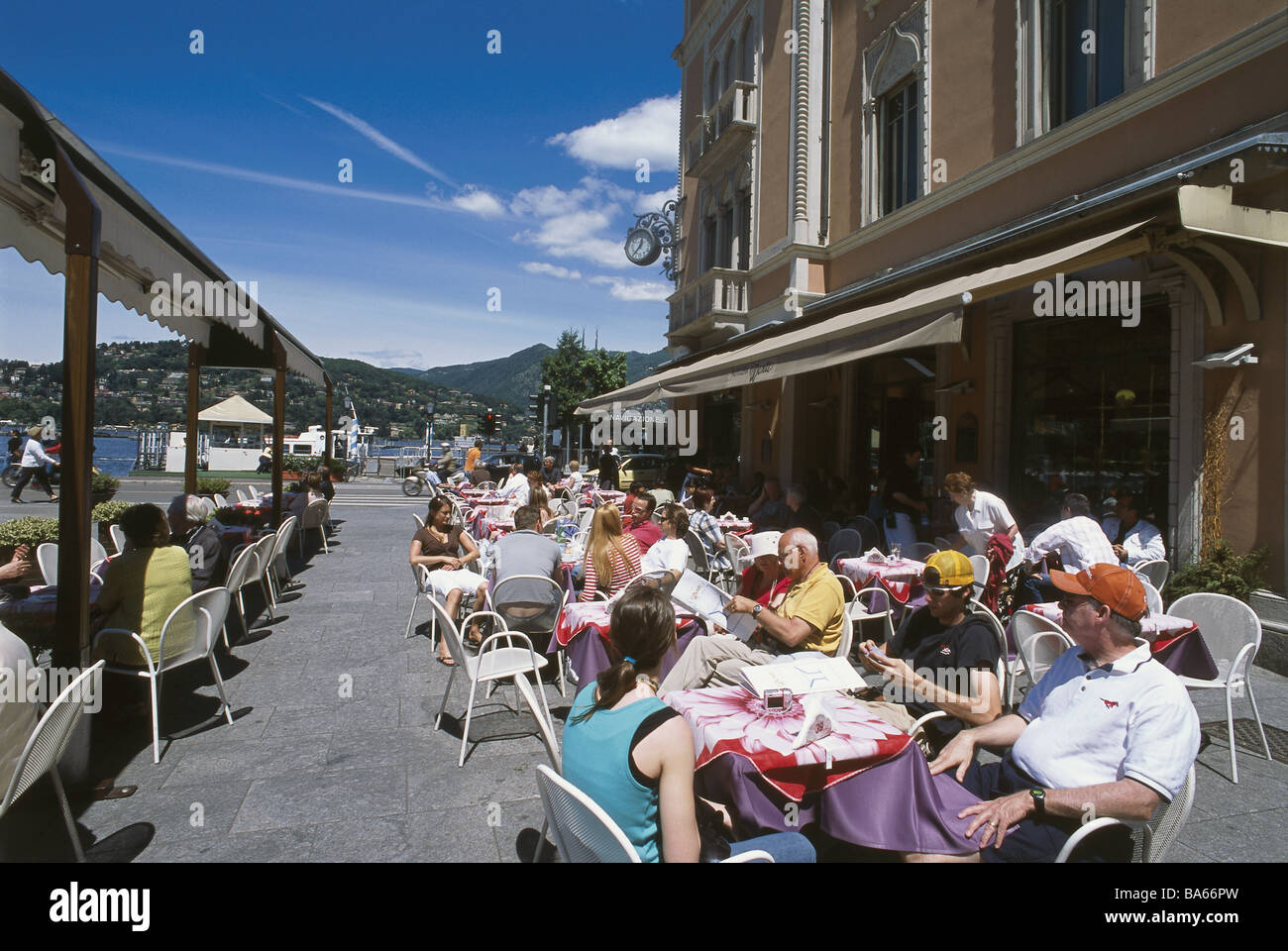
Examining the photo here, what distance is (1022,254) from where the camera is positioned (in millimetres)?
7090

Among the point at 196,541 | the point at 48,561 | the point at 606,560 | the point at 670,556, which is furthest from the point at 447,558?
the point at 48,561

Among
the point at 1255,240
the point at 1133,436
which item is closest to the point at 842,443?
the point at 1133,436

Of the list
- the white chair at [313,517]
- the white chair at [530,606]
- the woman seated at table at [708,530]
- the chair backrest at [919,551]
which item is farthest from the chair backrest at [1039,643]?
the white chair at [313,517]

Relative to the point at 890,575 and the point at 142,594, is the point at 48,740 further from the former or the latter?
the point at 890,575

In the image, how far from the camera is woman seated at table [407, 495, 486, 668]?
6.16 metres

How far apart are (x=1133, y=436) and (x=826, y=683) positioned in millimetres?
7024

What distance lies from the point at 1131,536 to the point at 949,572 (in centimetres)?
491

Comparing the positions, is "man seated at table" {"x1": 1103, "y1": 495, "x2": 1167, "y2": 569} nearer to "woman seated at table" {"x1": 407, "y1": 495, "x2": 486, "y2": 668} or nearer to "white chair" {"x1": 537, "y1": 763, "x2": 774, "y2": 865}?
"woman seated at table" {"x1": 407, "y1": 495, "x2": 486, "y2": 668}

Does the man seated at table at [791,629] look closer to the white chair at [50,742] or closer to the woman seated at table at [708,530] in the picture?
the white chair at [50,742]

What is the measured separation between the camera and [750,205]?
17.4 meters

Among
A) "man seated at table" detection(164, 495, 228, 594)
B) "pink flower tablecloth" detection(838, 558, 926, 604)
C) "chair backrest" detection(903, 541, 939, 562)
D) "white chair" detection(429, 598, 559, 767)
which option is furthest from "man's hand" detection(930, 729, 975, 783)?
"man seated at table" detection(164, 495, 228, 594)

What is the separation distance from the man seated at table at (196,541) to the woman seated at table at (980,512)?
646 cm

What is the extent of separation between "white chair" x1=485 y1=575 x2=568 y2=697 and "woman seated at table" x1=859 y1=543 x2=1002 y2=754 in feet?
8.18
